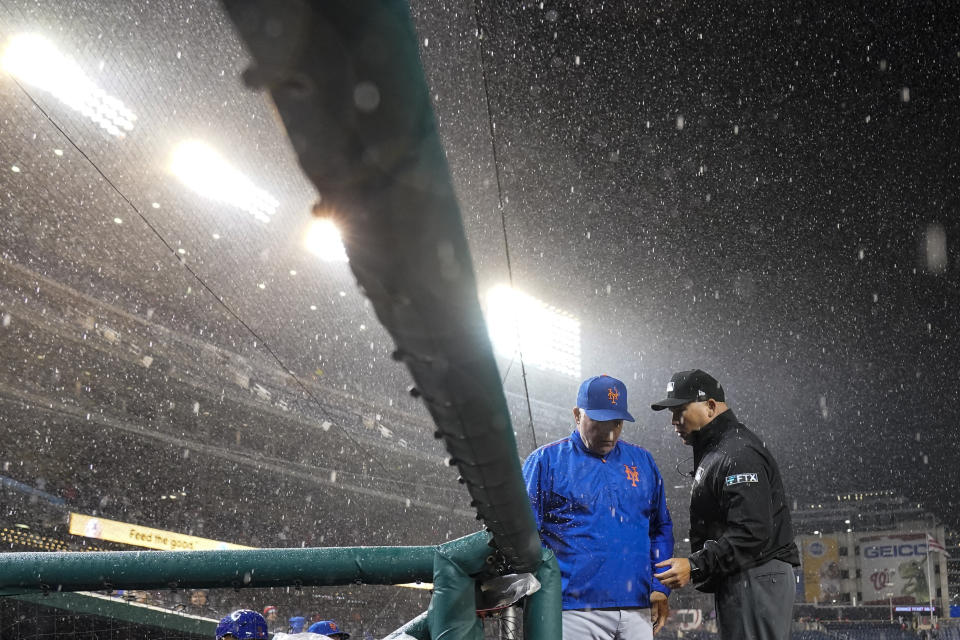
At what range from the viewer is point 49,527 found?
596 inches

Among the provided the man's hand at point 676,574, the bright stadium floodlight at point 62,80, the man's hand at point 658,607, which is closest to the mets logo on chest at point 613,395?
the man's hand at point 676,574

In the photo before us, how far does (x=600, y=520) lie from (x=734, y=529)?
14.7 inches

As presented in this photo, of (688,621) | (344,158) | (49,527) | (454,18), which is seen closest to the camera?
(344,158)

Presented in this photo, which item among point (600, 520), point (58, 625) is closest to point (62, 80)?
point (58, 625)

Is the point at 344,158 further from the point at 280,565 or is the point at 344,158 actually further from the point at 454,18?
the point at 454,18

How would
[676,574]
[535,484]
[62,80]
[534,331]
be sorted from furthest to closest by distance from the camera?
[534,331] < [62,80] < [535,484] < [676,574]

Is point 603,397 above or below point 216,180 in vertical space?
below

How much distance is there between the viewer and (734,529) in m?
2.18

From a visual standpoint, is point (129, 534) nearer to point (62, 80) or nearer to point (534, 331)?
point (62, 80)

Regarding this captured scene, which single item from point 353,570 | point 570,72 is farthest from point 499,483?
point 570,72

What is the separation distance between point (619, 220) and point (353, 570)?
14.8 meters

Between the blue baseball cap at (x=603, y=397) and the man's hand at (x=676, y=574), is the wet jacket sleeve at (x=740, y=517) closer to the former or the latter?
the man's hand at (x=676, y=574)

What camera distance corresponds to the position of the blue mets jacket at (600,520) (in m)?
2.18

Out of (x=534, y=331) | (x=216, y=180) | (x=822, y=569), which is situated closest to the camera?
(x=216, y=180)
